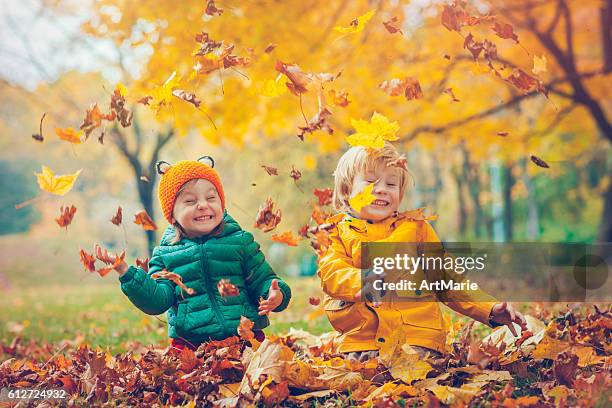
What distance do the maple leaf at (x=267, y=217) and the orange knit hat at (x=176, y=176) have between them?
0.20 meters

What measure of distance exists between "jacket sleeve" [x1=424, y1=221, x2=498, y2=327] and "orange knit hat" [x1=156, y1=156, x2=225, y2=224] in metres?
1.02

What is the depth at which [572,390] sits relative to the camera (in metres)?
2.32

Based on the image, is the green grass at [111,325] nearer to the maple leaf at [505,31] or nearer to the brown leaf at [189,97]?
the brown leaf at [189,97]

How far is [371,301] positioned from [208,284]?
2.43 ft

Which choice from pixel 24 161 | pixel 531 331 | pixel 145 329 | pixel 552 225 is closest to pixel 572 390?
pixel 531 331

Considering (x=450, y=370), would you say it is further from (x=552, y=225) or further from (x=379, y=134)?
(x=552, y=225)

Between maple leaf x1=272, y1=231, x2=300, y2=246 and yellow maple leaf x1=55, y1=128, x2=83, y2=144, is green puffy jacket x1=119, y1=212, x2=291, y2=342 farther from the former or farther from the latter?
yellow maple leaf x1=55, y1=128, x2=83, y2=144

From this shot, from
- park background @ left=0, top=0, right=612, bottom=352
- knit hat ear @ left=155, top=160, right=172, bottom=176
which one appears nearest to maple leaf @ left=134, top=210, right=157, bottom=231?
park background @ left=0, top=0, right=612, bottom=352

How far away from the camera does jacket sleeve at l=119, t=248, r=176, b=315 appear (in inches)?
105

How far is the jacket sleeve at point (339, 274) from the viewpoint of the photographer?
262 cm

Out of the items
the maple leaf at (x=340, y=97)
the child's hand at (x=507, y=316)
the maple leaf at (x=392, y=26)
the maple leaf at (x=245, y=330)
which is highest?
the maple leaf at (x=392, y=26)

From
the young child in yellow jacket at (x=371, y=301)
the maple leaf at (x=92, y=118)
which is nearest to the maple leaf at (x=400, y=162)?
the young child in yellow jacket at (x=371, y=301)

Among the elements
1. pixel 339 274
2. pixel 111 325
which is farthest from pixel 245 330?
pixel 111 325

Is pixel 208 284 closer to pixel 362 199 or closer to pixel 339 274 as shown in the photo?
pixel 339 274
